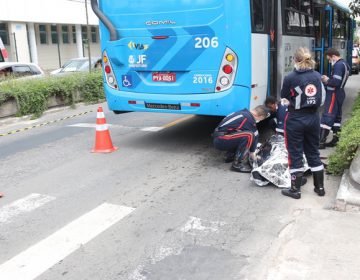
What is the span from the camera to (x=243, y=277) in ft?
11.6

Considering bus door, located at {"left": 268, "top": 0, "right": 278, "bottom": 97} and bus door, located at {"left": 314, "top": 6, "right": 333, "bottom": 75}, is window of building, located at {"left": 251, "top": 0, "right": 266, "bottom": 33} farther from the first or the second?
bus door, located at {"left": 314, "top": 6, "right": 333, "bottom": 75}

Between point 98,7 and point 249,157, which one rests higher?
point 98,7

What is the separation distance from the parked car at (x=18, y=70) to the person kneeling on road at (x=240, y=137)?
373 inches

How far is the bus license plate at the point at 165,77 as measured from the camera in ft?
23.2

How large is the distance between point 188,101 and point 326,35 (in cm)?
569

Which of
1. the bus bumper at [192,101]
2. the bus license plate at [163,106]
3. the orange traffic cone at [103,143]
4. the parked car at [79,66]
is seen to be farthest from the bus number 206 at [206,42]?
the parked car at [79,66]

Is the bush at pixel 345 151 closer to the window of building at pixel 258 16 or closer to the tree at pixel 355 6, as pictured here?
the window of building at pixel 258 16

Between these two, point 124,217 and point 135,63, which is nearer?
point 124,217

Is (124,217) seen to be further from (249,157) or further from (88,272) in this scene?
(249,157)

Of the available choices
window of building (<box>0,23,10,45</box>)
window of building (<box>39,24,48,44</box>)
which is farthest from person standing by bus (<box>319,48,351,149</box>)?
window of building (<box>39,24,48,44</box>)

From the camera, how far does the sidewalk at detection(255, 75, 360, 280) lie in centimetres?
358

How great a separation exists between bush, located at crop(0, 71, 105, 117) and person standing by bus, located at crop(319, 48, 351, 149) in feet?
24.4

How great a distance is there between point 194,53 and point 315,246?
12.3ft

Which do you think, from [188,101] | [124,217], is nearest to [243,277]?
[124,217]
